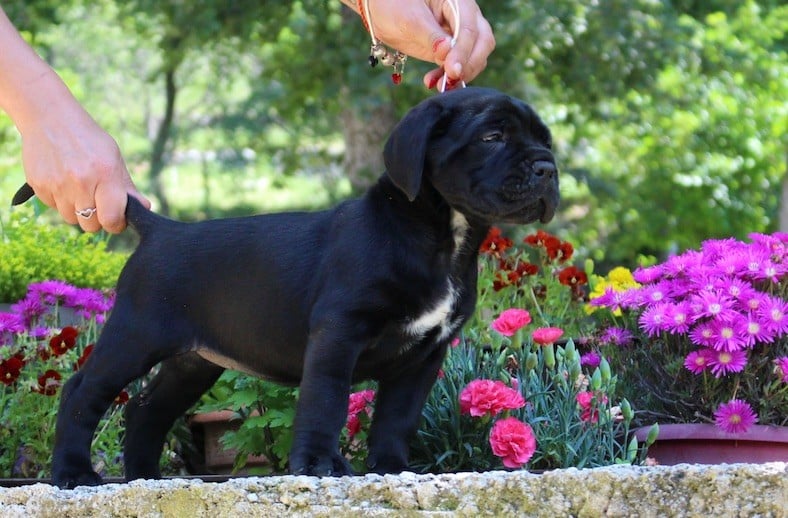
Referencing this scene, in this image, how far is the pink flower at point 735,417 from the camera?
3471mm

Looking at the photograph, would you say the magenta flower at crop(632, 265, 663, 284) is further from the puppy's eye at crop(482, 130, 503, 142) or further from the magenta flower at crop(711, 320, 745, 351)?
the puppy's eye at crop(482, 130, 503, 142)

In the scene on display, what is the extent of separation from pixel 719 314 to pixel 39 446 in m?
2.33

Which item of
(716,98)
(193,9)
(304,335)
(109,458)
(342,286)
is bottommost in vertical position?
(716,98)

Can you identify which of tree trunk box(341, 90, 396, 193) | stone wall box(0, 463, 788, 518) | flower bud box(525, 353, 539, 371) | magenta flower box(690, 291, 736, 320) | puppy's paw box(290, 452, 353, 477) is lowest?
tree trunk box(341, 90, 396, 193)

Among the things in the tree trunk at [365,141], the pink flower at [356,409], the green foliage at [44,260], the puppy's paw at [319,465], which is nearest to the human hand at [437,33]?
the pink flower at [356,409]

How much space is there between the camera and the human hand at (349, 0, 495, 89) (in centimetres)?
354

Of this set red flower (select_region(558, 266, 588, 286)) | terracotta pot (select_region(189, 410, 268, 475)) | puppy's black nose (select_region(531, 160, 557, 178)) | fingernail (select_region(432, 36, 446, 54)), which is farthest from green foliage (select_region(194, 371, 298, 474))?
red flower (select_region(558, 266, 588, 286))

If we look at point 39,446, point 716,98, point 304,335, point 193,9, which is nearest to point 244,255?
point 304,335

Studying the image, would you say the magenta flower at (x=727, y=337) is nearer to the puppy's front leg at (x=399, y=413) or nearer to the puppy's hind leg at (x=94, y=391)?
the puppy's front leg at (x=399, y=413)

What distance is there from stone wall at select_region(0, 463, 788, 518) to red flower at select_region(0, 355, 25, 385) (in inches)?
66.6

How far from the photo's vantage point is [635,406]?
3.97m

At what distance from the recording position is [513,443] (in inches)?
127

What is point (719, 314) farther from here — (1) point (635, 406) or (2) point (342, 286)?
(2) point (342, 286)

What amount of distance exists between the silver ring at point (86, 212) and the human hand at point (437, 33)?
1074mm
